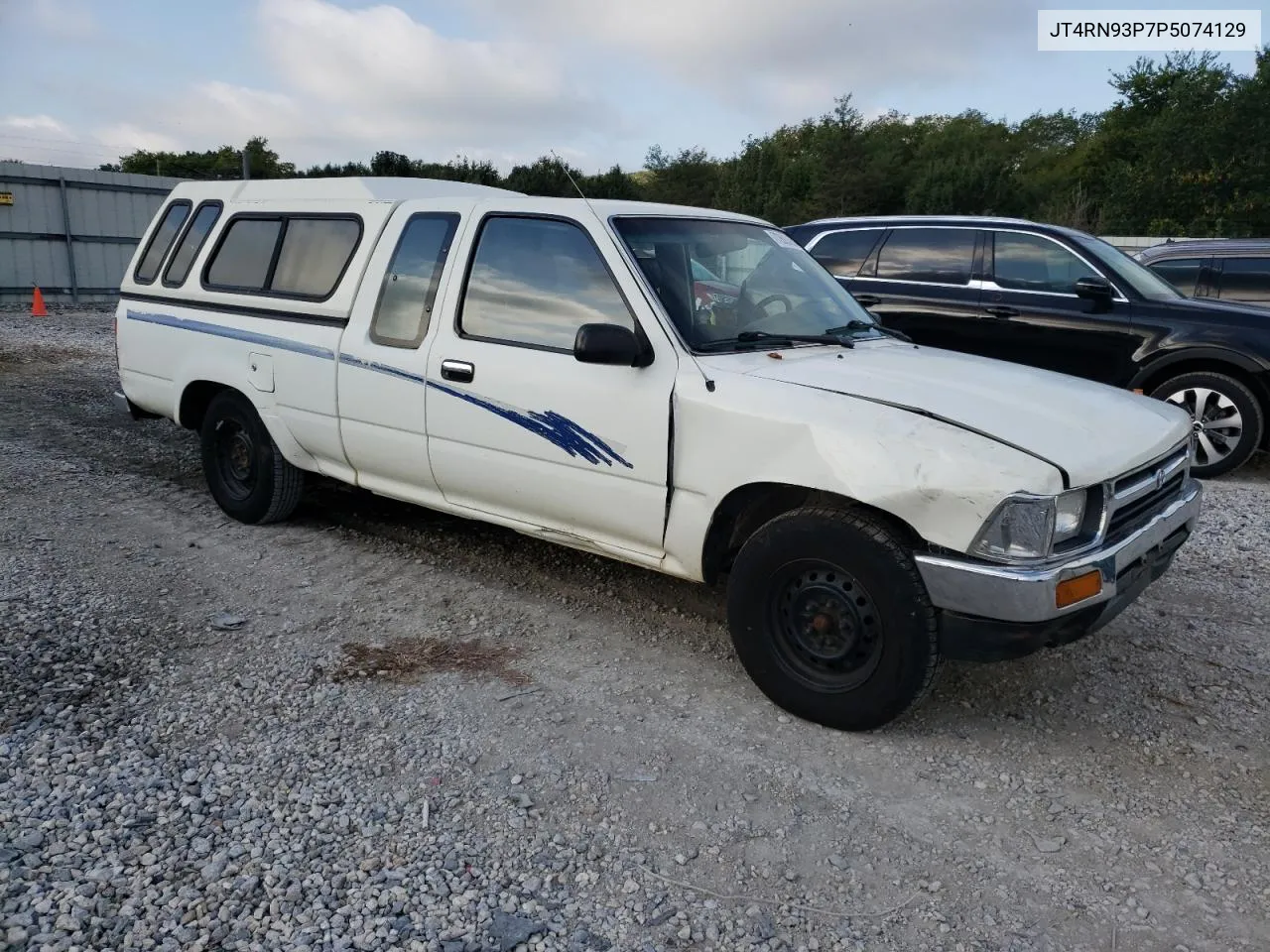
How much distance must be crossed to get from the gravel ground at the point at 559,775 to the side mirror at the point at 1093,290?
2908 millimetres

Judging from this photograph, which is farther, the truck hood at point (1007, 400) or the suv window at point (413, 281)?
the suv window at point (413, 281)

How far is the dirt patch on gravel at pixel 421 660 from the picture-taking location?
376cm

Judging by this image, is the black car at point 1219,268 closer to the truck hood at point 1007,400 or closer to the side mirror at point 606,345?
the truck hood at point 1007,400

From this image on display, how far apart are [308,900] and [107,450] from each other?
584 centimetres

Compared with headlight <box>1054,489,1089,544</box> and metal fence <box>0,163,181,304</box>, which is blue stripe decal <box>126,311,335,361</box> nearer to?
headlight <box>1054,489,1089,544</box>

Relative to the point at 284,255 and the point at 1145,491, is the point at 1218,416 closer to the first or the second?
the point at 1145,491

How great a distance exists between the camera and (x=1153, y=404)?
396cm

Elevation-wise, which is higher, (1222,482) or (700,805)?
(1222,482)

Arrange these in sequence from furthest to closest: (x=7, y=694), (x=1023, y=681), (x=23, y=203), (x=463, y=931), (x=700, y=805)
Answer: (x=23, y=203) < (x=1023, y=681) < (x=7, y=694) < (x=700, y=805) < (x=463, y=931)

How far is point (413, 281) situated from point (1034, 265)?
522cm

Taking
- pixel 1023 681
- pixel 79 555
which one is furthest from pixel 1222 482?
pixel 79 555

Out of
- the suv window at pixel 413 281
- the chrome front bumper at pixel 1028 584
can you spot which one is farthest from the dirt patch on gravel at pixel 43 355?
the chrome front bumper at pixel 1028 584

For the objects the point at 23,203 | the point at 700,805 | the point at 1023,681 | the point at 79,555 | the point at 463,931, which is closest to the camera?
the point at 463,931

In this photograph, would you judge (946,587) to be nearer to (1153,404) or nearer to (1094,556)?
(1094,556)
